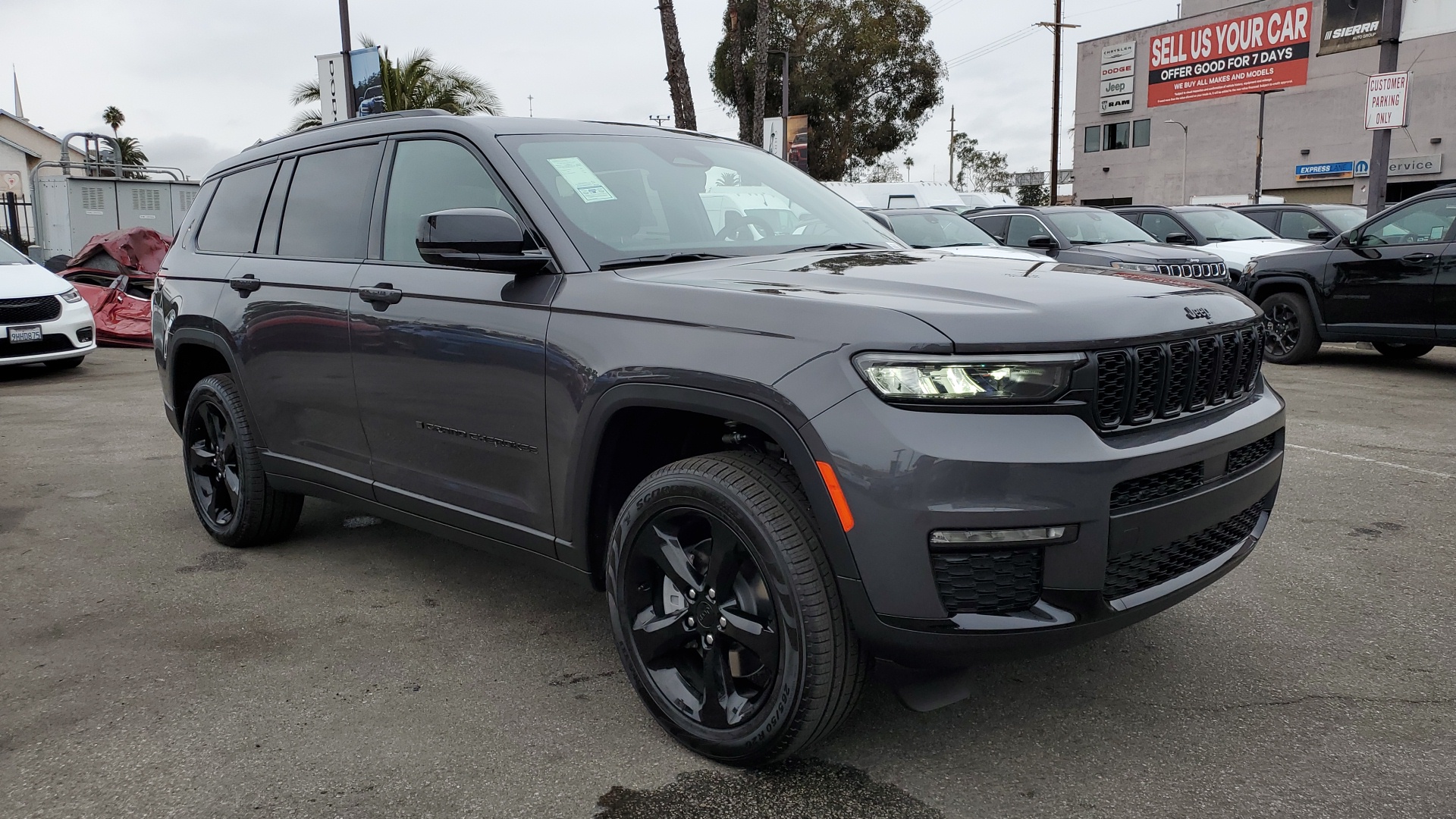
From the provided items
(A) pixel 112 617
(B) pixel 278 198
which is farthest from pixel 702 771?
(B) pixel 278 198

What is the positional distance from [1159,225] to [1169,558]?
43.8 ft

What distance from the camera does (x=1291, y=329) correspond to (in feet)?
34.5

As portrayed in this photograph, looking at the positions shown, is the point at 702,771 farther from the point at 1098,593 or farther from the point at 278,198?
the point at 278,198

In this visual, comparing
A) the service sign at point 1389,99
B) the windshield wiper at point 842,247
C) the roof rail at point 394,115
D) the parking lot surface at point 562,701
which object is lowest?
the parking lot surface at point 562,701

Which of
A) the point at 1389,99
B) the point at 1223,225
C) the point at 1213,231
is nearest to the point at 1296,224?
the point at 1223,225

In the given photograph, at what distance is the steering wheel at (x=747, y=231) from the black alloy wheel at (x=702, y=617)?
1117mm

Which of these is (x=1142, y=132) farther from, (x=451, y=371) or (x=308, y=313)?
(x=451, y=371)

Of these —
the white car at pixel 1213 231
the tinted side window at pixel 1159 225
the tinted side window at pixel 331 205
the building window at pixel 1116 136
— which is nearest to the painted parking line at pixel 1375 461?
the tinted side window at pixel 331 205

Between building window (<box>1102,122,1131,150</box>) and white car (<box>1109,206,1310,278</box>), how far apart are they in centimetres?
4664

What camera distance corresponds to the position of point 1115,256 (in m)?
11.7

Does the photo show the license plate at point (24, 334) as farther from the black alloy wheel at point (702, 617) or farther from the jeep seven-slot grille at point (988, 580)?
the jeep seven-slot grille at point (988, 580)

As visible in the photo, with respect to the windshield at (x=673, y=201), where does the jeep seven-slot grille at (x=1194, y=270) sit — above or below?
below

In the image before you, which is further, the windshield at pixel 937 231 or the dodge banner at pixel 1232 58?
the dodge banner at pixel 1232 58

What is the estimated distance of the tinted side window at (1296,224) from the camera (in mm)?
15203
